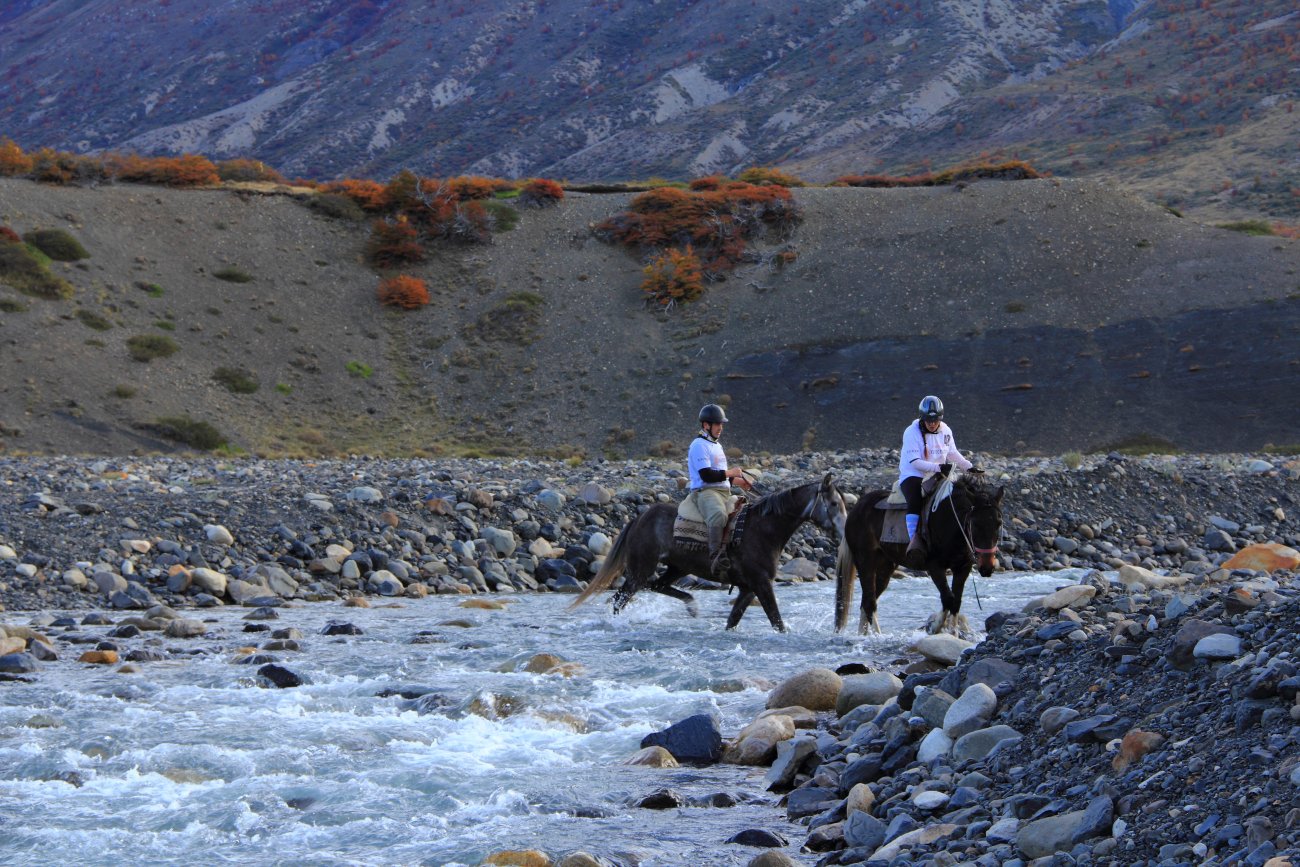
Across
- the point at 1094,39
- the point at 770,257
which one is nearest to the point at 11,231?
the point at 770,257

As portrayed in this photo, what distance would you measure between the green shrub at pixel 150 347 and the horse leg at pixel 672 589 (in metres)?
41.5

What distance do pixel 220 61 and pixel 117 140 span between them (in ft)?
83.4

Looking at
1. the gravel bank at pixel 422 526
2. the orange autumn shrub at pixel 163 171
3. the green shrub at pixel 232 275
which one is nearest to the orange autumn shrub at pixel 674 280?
the green shrub at pixel 232 275

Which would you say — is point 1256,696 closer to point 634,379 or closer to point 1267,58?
point 634,379

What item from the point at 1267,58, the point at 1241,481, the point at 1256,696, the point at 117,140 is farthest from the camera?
the point at 117,140

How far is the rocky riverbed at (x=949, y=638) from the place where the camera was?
5.98 m

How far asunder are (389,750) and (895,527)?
6.03 meters

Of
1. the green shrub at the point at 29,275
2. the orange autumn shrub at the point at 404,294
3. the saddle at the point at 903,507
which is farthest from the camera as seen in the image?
the orange autumn shrub at the point at 404,294

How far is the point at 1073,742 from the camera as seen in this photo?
6.88m

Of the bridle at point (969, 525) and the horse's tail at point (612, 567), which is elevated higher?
the bridle at point (969, 525)

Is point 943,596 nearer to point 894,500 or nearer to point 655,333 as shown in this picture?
point 894,500

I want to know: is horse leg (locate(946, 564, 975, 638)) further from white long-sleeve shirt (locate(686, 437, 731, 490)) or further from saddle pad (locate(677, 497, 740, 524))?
white long-sleeve shirt (locate(686, 437, 731, 490))

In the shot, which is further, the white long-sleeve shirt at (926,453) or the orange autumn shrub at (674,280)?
the orange autumn shrub at (674,280)

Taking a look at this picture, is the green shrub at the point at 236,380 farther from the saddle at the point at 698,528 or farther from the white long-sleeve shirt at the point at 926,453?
the white long-sleeve shirt at the point at 926,453
